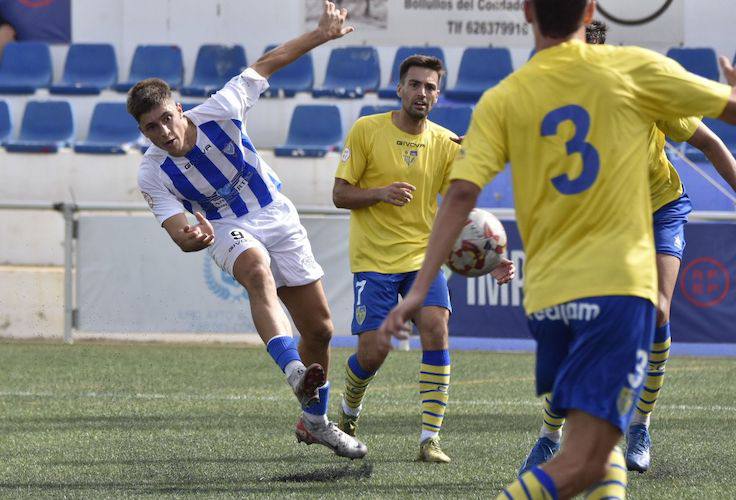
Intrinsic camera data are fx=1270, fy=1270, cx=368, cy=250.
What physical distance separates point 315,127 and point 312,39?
1078 cm

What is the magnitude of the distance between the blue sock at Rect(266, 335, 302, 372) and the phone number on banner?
12.9 metres

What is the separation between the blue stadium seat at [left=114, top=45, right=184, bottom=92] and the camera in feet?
60.7

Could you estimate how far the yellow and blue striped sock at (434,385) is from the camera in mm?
6684

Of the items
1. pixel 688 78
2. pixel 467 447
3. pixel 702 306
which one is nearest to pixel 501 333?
pixel 702 306

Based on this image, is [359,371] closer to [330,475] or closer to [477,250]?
[330,475]

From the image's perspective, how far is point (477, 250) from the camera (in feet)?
18.8

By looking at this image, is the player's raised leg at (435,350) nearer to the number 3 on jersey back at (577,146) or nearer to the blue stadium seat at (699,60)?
the number 3 on jersey back at (577,146)

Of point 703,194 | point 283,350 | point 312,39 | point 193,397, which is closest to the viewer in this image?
point 283,350

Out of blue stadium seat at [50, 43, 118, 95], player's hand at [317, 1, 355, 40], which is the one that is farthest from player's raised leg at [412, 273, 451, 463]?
blue stadium seat at [50, 43, 118, 95]

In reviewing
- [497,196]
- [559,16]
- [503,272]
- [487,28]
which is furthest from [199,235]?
[487,28]

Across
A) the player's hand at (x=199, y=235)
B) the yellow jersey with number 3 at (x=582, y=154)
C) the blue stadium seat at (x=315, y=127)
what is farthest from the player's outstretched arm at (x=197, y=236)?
the blue stadium seat at (x=315, y=127)

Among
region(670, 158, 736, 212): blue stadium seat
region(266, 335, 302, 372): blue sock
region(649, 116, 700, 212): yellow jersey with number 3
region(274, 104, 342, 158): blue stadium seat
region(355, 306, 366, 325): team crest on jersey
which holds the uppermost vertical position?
region(649, 116, 700, 212): yellow jersey with number 3

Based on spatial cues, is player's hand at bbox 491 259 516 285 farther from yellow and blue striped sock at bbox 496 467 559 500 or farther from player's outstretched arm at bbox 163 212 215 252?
yellow and blue striped sock at bbox 496 467 559 500

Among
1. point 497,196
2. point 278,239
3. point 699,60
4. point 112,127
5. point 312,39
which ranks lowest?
point 112,127
